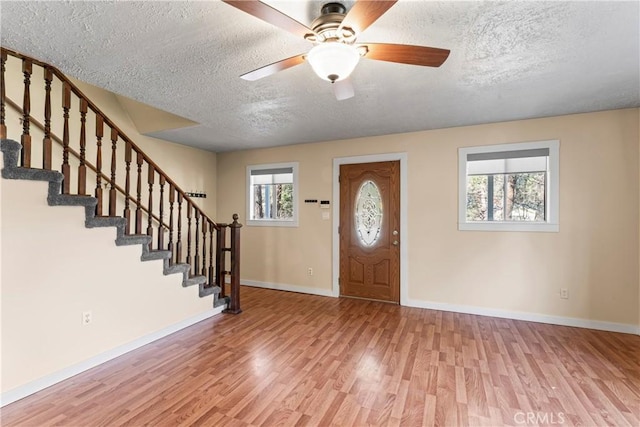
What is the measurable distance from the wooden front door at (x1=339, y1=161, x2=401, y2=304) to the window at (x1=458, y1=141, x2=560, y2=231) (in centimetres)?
91

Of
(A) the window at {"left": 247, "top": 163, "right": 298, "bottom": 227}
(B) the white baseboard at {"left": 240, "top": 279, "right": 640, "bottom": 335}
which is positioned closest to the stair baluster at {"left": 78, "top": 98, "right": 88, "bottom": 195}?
(A) the window at {"left": 247, "top": 163, "right": 298, "bottom": 227}

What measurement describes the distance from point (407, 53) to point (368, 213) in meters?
2.99

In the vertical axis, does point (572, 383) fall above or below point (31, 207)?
below

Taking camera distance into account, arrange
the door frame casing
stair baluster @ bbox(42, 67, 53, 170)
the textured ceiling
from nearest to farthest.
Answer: the textured ceiling, stair baluster @ bbox(42, 67, 53, 170), the door frame casing

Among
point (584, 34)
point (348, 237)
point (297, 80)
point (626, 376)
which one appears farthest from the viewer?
point (348, 237)

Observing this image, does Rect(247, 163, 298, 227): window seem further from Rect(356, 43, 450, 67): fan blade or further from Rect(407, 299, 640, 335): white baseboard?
Rect(356, 43, 450, 67): fan blade

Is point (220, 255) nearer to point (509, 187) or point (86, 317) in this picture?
point (86, 317)

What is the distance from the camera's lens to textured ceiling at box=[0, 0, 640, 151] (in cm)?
170

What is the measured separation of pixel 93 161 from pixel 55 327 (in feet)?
7.60

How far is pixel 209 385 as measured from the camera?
2.29 metres

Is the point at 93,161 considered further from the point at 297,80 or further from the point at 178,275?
the point at 297,80

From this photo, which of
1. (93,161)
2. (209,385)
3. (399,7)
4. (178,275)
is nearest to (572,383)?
(209,385)

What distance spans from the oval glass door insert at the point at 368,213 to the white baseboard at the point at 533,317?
106cm

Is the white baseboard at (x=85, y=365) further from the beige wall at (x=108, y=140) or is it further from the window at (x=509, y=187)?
the window at (x=509, y=187)
